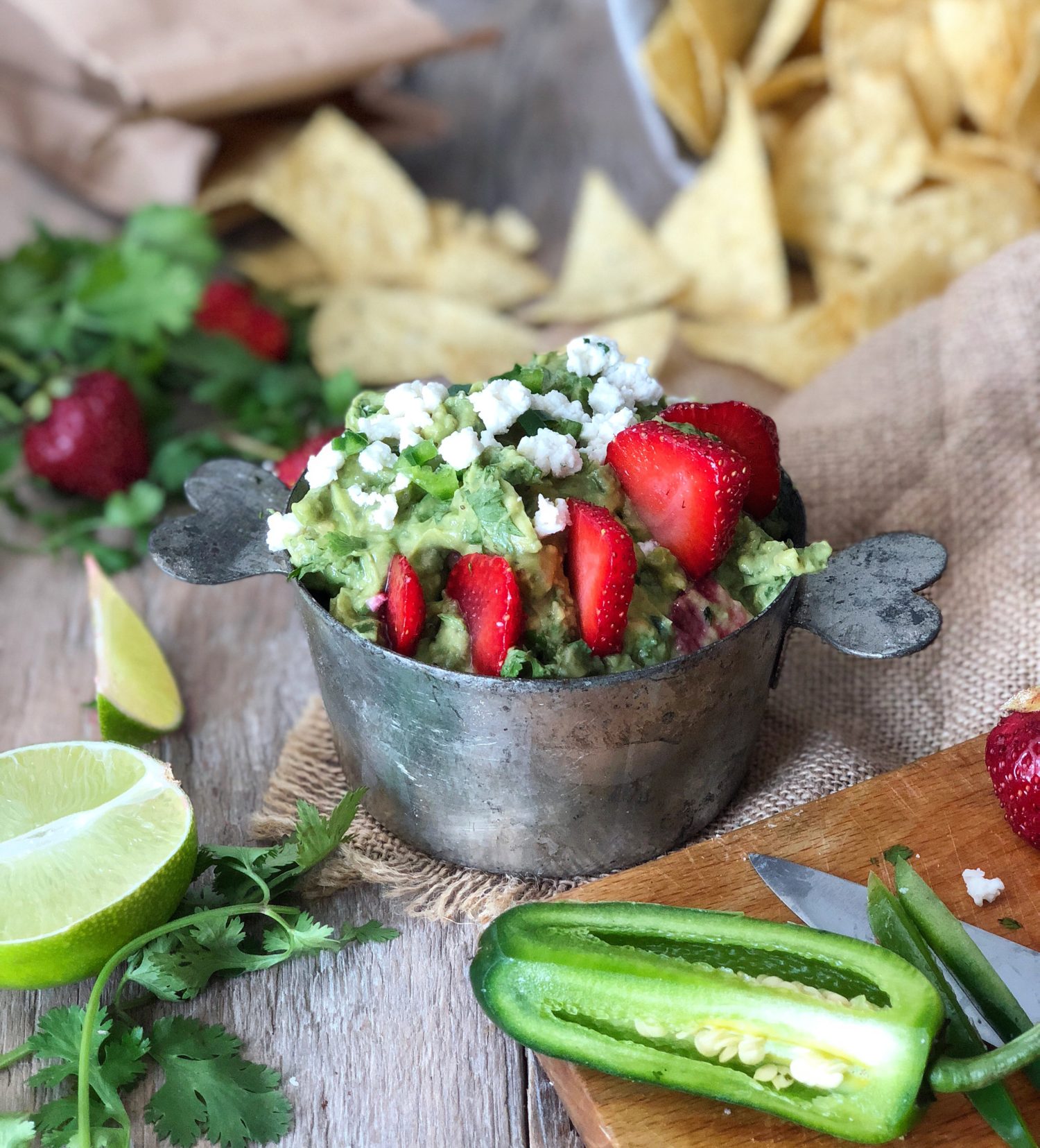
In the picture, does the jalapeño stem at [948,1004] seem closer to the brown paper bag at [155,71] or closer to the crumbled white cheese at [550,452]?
the crumbled white cheese at [550,452]

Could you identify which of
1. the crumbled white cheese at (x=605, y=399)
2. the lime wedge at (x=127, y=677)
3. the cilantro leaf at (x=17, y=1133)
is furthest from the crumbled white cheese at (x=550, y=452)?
the cilantro leaf at (x=17, y=1133)

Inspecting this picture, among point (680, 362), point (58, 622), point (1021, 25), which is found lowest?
point (58, 622)

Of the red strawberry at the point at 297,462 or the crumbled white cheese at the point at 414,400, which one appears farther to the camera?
the red strawberry at the point at 297,462

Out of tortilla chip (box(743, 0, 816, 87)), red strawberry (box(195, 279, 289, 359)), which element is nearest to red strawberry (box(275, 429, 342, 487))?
red strawberry (box(195, 279, 289, 359))

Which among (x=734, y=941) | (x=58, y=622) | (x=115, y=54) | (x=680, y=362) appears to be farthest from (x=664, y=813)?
(x=115, y=54)

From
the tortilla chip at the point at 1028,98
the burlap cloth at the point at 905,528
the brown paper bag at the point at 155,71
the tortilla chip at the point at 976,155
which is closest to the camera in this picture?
the burlap cloth at the point at 905,528

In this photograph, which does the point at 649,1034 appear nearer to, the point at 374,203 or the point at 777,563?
the point at 777,563

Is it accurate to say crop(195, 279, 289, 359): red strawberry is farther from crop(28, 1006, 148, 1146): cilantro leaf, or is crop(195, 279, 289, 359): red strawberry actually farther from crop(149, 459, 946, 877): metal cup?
crop(28, 1006, 148, 1146): cilantro leaf
